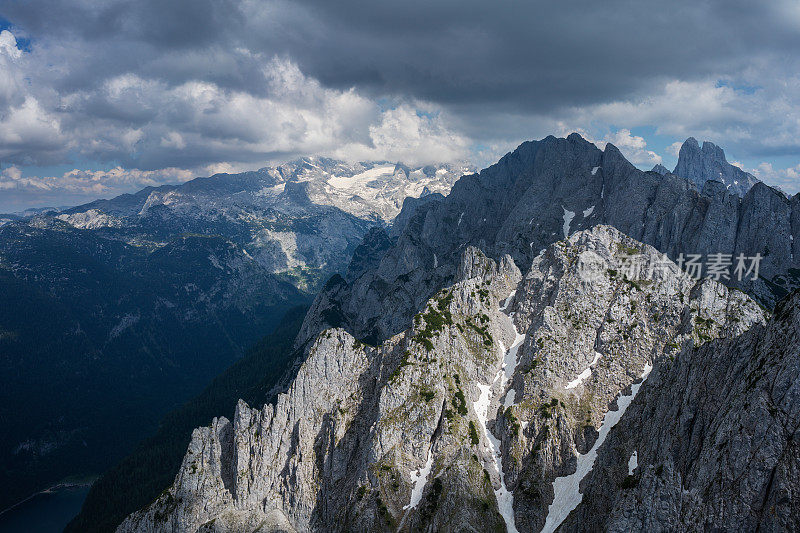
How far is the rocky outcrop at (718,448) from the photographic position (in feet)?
193

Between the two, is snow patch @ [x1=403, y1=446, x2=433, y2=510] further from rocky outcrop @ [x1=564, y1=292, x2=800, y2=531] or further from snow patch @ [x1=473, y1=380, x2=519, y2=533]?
rocky outcrop @ [x1=564, y1=292, x2=800, y2=531]

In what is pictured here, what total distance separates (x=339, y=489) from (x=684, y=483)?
83.3 meters

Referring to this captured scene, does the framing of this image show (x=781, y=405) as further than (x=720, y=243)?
No

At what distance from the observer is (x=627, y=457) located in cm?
9000

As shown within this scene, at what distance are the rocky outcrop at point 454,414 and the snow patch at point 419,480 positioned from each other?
0.87ft

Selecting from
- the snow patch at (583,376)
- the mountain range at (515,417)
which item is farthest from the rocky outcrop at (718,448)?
the snow patch at (583,376)

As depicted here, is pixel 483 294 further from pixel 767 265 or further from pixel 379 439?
pixel 767 265

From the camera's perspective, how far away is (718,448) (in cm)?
6688

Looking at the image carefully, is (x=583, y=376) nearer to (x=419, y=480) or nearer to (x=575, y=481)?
(x=575, y=481)

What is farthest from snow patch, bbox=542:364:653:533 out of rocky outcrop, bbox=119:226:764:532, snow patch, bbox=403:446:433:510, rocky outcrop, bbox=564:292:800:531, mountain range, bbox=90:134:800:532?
snow patch, bbox=403:446:433:510

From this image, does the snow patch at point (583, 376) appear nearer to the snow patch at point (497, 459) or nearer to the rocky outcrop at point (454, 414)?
the rocky outcrop at point (454, 414)

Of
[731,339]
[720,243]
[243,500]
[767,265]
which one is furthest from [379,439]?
[767,265]

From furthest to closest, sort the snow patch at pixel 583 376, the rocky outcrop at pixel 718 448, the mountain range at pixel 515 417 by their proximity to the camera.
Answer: the snow patch at pixel 583 376 < the mountain range at pixel 515 417 < the rocky outcrop at pixel 718 448

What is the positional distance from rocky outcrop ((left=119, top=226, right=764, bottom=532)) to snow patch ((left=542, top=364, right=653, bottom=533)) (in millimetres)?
1414
